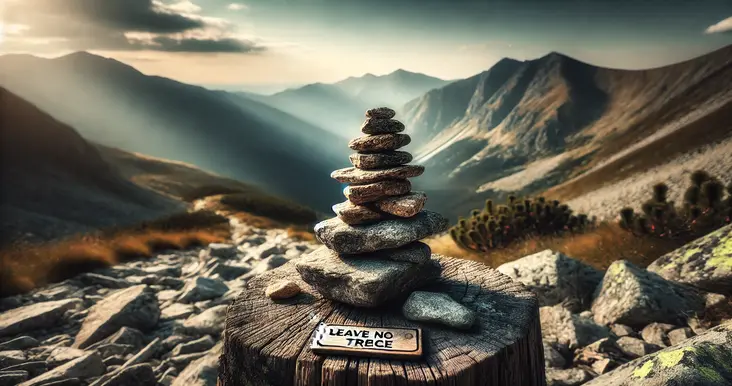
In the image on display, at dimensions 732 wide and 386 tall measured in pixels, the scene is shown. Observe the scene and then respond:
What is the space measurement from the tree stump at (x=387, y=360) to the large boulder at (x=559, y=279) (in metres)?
4.04

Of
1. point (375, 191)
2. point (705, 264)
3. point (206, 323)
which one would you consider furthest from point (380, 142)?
point (705, 264)

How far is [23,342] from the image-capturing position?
705 centimetres

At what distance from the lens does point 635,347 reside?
245 inches

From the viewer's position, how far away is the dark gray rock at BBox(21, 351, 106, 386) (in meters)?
5.56

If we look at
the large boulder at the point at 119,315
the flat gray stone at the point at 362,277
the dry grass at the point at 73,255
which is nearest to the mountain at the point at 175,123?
the dry grass at the point at 73,255

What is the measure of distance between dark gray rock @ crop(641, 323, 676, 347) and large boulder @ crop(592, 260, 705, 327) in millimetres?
128

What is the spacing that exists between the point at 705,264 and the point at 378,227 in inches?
270

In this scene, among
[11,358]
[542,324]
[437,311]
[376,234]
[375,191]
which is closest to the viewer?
[437,311]

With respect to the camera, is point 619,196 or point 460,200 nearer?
point 619,196

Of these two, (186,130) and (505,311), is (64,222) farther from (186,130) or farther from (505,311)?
(186,130)

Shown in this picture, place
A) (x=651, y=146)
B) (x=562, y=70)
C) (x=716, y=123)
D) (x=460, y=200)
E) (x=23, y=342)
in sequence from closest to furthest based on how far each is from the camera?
(x=23, y=342) < (x=716, y=123) < (x=651, y=146) < (x=460, y=200) < (x=562, y=70)

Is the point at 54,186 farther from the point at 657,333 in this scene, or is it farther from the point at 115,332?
the point at 657,333

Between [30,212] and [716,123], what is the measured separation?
3013 inches

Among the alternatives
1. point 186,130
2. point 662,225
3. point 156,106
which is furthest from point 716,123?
point 156,106
